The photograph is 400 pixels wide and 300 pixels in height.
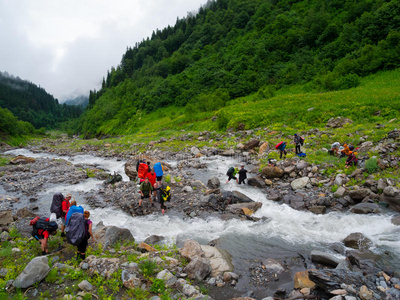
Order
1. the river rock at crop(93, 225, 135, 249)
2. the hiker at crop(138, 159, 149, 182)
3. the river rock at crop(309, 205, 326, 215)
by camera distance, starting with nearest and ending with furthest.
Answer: the river rock at crop(93, 225, 135, 249)
the river rock at crop(309, 205, 326, 215)
the hiker at crop(138, 159, 149, 182)

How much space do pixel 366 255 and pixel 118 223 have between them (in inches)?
A: 424

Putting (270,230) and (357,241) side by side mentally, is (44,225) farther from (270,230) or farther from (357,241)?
(357,241)

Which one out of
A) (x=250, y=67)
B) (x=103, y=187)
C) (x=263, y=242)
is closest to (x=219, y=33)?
(x=250, y=67)

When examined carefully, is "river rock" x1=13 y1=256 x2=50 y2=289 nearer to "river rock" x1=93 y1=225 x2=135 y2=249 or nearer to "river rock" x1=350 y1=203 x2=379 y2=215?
"river rock" x1=93 y1=225 x2=135 y2=249

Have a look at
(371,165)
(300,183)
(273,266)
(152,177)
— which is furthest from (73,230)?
(371,165)

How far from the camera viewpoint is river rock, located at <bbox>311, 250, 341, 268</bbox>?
702cm

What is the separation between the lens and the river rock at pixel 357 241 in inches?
318

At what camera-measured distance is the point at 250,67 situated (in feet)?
211

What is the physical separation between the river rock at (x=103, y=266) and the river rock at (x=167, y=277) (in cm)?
141

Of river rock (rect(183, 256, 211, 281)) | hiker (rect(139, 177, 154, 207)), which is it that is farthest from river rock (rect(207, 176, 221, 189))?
river rock (rect(183, 256, 211, 281))

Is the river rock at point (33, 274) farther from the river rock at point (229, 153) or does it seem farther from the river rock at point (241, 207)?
the river rock at point (229, 153)

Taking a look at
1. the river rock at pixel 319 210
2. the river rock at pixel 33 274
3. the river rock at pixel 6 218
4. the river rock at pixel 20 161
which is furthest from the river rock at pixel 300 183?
the river rock at pixel 20 161

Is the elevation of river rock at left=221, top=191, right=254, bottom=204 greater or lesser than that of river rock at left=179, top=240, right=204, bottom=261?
lesser

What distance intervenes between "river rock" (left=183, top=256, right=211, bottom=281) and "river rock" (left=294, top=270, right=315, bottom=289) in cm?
262
